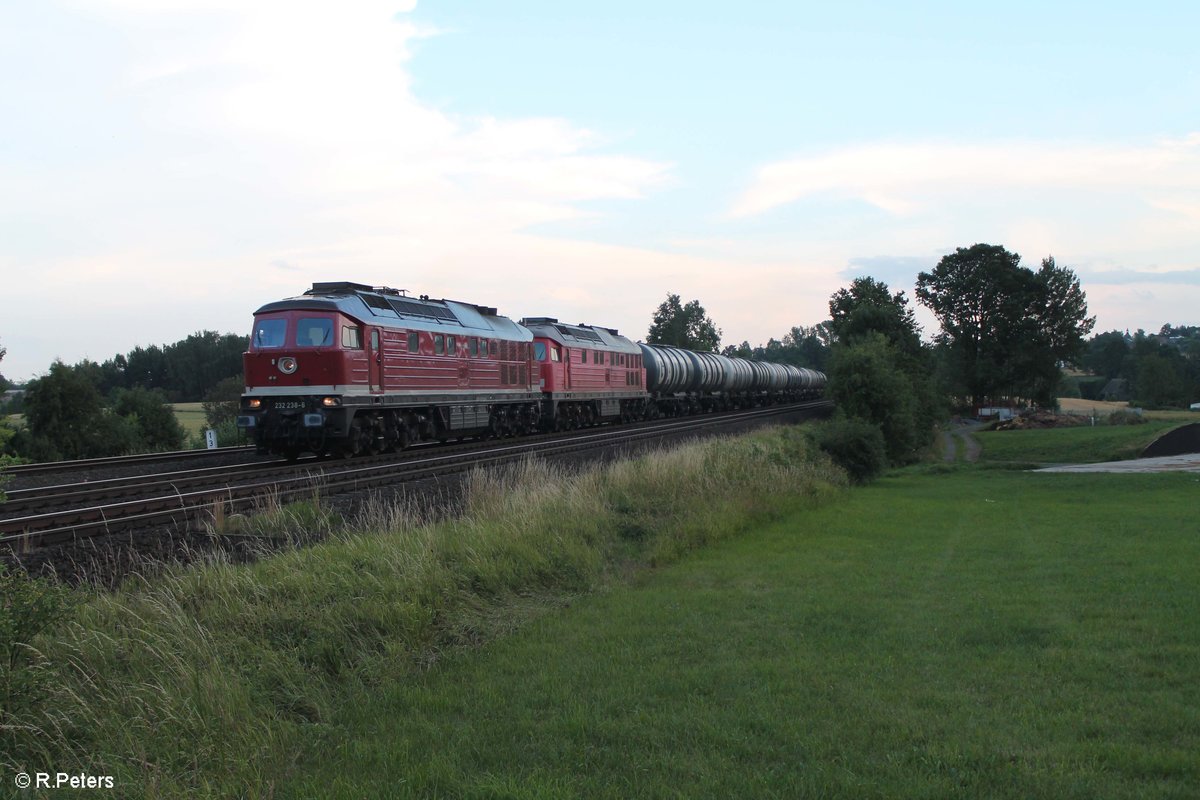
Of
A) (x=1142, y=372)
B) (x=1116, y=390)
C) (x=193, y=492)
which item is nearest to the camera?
(x=193, y=492)

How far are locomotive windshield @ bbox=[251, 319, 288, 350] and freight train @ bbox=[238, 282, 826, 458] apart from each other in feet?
0.08

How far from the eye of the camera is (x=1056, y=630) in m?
7.62

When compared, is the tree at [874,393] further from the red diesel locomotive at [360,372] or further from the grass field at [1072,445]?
the red diesel locomotive at [360,372]

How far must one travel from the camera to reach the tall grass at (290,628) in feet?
17.3

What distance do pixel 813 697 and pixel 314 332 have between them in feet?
55.2

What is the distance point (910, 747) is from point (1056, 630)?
330 cm

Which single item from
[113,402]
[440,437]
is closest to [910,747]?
[440,437]

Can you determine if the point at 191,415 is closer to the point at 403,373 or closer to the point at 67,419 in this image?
→ the point at 67,419

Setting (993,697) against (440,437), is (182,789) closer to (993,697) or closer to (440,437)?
(993,697)

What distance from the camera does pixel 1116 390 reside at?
470ft

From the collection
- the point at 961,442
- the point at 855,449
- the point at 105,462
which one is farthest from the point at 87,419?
the point at 961,442

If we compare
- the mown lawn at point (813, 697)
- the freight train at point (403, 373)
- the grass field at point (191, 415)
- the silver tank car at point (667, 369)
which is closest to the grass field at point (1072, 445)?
the silver tank car at point (667, 369)

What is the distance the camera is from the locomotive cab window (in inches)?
802

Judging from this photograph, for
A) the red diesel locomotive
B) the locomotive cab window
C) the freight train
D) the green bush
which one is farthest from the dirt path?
the locomotive cab window
